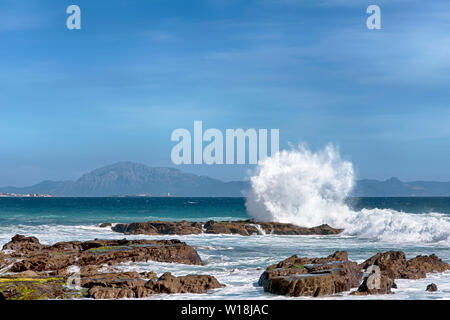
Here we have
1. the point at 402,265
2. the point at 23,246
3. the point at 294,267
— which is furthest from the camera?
the point at 23,246

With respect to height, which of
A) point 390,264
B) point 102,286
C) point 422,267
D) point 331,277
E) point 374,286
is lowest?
point 422,267

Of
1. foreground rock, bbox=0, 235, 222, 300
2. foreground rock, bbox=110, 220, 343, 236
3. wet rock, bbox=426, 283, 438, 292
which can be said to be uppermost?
foreground rock, bbox=0, 235, 222, 300

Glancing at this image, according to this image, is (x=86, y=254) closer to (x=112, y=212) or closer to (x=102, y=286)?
(x=102, y=286)

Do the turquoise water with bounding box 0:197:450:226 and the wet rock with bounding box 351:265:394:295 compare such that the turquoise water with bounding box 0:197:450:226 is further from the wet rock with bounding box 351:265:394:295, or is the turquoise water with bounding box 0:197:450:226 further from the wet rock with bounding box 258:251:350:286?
the wet rock with bounding box 351:265:394:295

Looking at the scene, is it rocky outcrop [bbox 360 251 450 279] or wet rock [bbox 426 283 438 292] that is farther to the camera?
rocky outcrop [bbox 360 251 450 279]

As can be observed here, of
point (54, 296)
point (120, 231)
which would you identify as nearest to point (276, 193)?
point (120, 231)

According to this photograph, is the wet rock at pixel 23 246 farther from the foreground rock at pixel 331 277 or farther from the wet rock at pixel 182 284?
the foreground rock at pixel 331 277

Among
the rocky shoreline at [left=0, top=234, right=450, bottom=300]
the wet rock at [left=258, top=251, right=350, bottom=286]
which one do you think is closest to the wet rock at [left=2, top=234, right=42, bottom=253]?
the rocky shoreline at [left=0, top=234, right=450, bottom=300]

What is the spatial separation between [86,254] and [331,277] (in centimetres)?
1054

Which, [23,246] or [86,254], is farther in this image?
[23,246]

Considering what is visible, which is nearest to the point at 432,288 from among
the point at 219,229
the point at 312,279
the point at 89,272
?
the point at 312,279

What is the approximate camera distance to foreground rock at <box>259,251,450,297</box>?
15.8 meters

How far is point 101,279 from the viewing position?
16859 millimetres

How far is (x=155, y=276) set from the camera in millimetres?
17609
